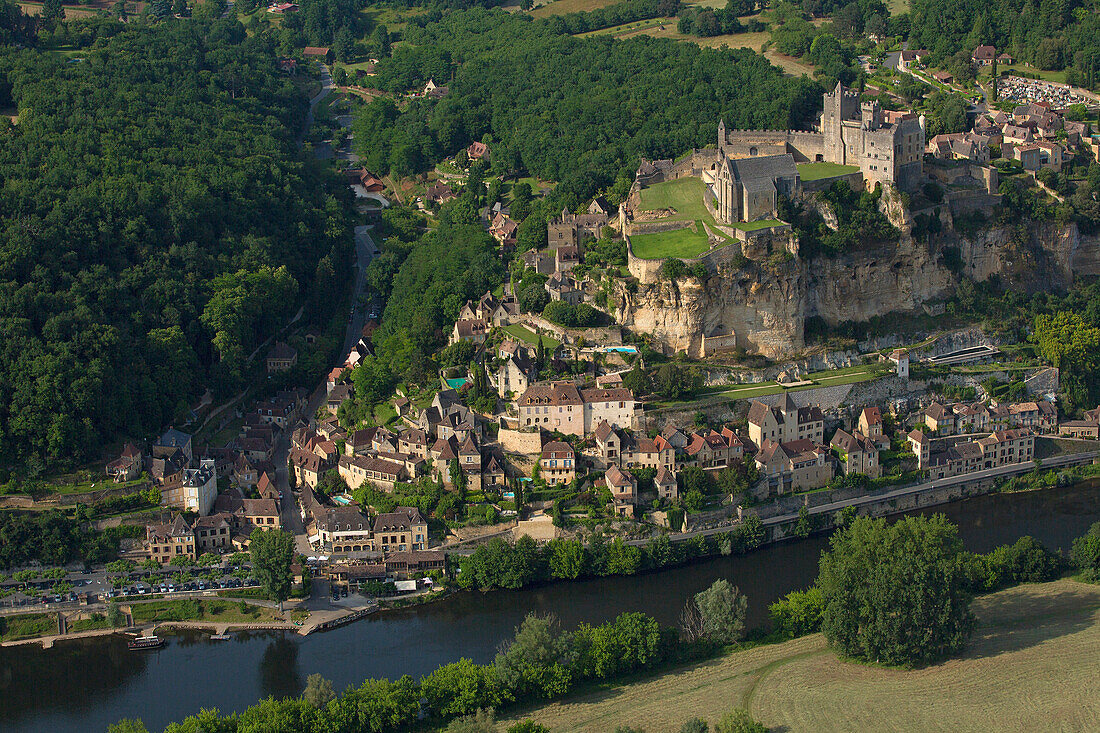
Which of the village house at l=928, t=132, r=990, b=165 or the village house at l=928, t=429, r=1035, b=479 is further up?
the village house at l=928, t=132, r=990, b=165

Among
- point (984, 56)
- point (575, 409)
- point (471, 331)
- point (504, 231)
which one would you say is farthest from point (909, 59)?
point (575, 409)

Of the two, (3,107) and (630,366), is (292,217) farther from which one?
(630,366)

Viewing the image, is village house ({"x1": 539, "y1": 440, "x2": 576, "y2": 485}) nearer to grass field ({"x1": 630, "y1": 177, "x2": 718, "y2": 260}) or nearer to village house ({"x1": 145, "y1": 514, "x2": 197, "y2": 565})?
grass field ({"x1": 630, "y1": 177, "x2": 718, "y2": 260})

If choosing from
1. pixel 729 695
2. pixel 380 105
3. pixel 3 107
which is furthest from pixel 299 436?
pixel 380 105

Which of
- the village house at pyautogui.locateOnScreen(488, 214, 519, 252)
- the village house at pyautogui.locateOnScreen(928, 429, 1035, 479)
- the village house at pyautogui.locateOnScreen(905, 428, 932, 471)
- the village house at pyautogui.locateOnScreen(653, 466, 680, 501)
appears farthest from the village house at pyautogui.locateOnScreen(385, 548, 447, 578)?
the village house at pyautogui.locateOnScreen(488, 214, 519, 252)

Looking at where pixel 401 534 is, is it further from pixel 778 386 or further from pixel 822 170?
pixel 822 170
